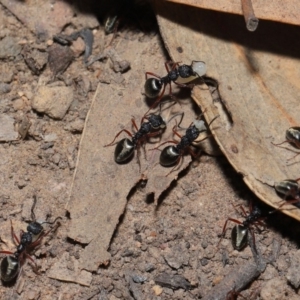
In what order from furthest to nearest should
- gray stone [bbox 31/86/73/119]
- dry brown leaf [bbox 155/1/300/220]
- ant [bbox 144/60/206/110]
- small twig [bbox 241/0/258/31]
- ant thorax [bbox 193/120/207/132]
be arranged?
gray stone [bbox 31/86/73/119] → ant thorax [bbox 193/120/207/132] → ant [bbox 144/60/206/110] → dry brown leaf [bbox 155/1/300/220] → small twig [bbox 241/0/258/31]

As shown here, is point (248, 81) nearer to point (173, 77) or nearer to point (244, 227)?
point (173, 77)

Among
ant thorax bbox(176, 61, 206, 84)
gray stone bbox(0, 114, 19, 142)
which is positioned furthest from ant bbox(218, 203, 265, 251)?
gray stone bbox(0, 114, 19, 142)

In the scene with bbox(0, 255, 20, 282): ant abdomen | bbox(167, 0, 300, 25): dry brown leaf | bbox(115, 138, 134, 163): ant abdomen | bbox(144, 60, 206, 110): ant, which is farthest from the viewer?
bbox(115, 138, 134, 163): ant abdomen

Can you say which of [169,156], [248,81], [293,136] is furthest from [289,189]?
[169,156]

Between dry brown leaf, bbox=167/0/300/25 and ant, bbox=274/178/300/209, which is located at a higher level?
dry brown leaf, bbox=167/0/300/25

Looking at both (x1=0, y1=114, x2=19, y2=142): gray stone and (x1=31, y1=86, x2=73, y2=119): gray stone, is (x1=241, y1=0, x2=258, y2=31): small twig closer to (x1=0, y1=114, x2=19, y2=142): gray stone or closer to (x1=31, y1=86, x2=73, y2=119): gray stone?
(x1=31, y1=86, x2=73, y2=119): gray stone

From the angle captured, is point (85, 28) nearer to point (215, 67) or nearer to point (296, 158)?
point (215, 67)
